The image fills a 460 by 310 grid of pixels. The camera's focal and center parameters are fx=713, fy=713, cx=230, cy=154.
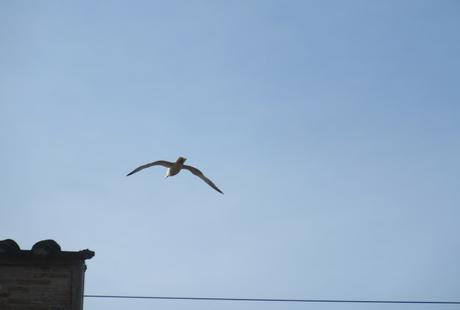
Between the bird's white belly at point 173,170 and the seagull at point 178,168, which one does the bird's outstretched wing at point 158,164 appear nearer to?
the seagull at point 178,168

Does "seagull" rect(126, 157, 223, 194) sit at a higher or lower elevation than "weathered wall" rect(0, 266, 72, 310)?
higher

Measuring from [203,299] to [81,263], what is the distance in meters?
4.22

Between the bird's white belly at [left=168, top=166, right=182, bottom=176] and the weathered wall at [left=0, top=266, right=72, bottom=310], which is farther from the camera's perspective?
the bird's white belly at [left=168, top=166, right=182, bottom=176]

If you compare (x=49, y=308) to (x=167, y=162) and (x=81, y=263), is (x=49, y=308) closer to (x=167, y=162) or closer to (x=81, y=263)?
(x=81, y=263)

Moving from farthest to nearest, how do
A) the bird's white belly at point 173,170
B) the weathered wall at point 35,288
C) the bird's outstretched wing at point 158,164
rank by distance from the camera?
the bird's white belly at point 173,170, the bird's outstretched wing at point 158,164, the weathered wall at point 35,288

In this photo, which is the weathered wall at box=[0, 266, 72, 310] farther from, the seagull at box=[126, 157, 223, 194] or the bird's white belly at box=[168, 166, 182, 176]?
the bird's white belly at box=[168, 166, 182, 176]

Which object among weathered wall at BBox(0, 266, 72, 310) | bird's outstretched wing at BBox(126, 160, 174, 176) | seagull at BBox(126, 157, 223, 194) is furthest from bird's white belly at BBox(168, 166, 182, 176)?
weathered wall at BBox(0, 266, 72, 310)

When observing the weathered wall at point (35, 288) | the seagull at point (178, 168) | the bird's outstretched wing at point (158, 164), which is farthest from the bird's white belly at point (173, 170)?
the weathered wall at point (35, 288)

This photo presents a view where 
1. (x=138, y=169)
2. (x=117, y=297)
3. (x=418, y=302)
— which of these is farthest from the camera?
(x=138, y=169)

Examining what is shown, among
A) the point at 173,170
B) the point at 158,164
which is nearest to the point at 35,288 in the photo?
the point at 158,164

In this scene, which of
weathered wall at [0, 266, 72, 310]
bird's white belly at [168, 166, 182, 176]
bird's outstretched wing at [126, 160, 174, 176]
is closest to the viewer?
weathered wall at [0, 266, 72, 310]

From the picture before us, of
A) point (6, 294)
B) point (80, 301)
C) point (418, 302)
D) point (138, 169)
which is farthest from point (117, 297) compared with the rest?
point (418, 302)

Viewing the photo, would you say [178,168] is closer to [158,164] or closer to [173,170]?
[173,170]

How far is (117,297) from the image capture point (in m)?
16.1
